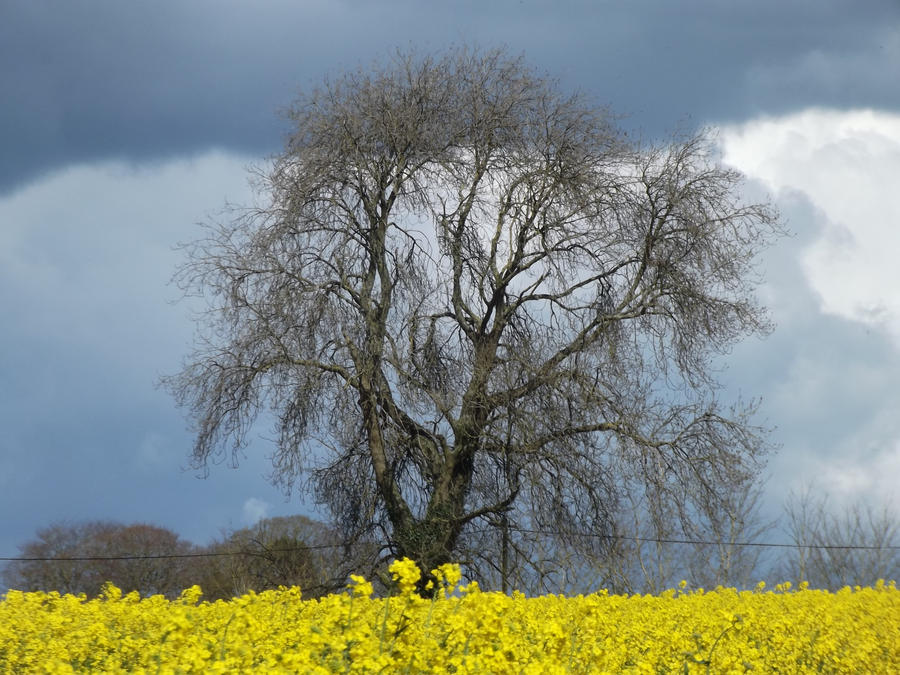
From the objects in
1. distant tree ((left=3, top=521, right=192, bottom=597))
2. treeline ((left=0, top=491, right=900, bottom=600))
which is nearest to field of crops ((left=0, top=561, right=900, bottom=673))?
treeline ((left=0, top=491, right=900, bottom=600))

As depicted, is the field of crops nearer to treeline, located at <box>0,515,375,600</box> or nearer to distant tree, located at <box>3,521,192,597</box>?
treeline, located at <box>0,515,375,600</box>

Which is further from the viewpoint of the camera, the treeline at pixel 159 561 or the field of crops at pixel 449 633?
the treeline at pixel 159 561

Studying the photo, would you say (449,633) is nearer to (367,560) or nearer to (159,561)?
(367,560)

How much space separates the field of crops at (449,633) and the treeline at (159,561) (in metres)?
8.33

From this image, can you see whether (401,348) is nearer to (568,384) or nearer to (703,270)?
(568,384)

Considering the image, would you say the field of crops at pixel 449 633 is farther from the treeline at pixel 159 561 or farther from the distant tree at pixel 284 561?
the treeline at pixel 159 561

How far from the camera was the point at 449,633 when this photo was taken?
13.1 ft

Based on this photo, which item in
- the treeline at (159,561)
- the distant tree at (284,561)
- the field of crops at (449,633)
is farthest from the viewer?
the treeline at (159,561)

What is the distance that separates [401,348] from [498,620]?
831cm

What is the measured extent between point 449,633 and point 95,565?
22.7 meters

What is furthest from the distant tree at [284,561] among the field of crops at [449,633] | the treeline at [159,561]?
the field of crops at [449,633]

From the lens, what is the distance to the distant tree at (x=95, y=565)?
76.0 feet

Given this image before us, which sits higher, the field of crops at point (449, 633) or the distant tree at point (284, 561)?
the distant tree at point (284, 561)

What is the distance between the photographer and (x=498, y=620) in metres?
3.64
